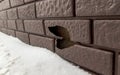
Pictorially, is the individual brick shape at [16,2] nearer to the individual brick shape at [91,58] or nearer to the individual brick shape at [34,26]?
the individual brick shape at [34,26]

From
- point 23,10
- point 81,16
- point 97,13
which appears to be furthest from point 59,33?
point 23,10

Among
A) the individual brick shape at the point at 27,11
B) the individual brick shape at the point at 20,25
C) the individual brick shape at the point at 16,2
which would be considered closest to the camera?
the individual brick shape at the point at 27,11

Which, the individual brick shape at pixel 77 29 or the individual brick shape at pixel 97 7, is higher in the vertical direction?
the individual brick shape at pixel 97 7

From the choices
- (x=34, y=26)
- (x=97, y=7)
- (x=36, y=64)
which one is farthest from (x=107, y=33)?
(x=34, y=26)

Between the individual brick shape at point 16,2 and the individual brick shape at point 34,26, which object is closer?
the individual brick shape at point 34,26

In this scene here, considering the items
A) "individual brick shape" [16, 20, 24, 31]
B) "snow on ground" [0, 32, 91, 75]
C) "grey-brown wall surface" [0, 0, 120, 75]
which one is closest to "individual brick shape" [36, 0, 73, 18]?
"grey-brown wall surface" [0, 0, 120, 75]

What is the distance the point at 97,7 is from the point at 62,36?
46cm

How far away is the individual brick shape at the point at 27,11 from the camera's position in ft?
5.83

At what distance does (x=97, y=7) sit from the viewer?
0.99m

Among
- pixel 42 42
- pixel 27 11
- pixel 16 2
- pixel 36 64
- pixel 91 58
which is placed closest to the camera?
pixel 91 58

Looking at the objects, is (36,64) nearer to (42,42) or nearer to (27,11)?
(42,42)

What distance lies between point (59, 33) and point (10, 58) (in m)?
0.54

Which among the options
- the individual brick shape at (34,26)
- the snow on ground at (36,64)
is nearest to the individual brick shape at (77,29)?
the snow on ground at (36,64)

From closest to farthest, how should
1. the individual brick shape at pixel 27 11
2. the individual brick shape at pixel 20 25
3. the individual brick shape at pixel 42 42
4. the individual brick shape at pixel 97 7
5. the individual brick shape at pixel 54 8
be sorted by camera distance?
the individual brick shape at pixel 97 7 → the individual brick shape at pixel 54 8 → the individual brick shape at pixel 42 42 → the individual brick shape at pixel 27 11 → the individual brick shape at pixel 20 25
